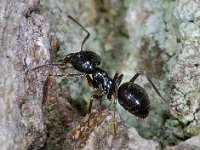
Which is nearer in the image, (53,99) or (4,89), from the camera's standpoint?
(4,89)

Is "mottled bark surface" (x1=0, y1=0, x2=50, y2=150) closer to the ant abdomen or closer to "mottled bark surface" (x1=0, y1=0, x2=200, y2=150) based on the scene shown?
"mottled bark surface" (x1=0, y1=0, x2=200, y2=150)

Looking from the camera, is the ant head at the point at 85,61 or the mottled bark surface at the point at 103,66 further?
the ant head at the point at 85,61

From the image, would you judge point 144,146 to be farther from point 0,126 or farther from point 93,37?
point 93,37

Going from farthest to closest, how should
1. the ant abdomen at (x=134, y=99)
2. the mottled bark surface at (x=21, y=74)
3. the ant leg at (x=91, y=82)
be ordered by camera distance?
the ant leg at (x=91, y=82)
the ant abdomen at (x=134, y=99)
the mottled bark surface at (x=21, y=74)

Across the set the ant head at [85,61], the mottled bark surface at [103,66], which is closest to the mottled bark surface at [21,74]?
the mottled bark surface at [103,66]

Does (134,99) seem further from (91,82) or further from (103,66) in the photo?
(103,66)

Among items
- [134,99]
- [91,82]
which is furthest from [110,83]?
[134,99]

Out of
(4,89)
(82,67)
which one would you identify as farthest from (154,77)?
(4,89)

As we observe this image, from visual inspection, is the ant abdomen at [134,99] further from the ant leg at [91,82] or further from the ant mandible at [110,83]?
the ant leg at [91,82]

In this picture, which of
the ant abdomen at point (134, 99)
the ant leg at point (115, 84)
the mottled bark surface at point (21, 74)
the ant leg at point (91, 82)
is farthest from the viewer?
the ant leg at point (91, 82)
